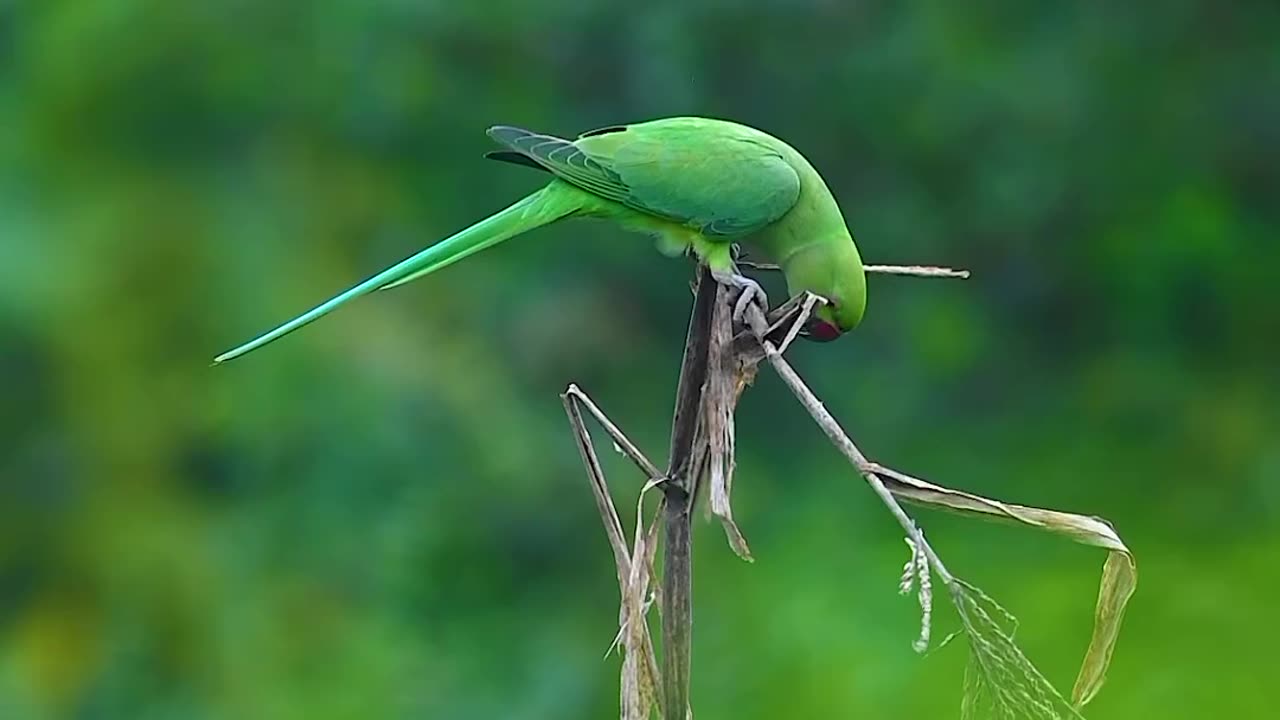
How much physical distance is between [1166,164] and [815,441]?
48 cm

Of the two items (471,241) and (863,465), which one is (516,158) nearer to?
(471,241)

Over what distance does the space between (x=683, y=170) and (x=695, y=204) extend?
17 mm

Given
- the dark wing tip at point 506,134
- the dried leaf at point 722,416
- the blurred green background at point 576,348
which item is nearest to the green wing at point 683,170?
the dark wing tip at point 506,134

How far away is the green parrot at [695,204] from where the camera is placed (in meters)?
0.55

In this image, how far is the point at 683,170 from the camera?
0.58 meters

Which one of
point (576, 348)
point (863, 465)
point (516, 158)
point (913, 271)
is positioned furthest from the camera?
point (576, 348)

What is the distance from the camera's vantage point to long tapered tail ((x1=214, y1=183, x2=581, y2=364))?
53 centimetres

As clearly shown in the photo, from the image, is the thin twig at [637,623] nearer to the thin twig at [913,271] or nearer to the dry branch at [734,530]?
the dry branch at [734,530]

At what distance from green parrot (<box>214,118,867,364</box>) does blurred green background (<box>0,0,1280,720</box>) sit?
70 cm

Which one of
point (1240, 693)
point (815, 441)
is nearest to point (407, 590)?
point (815, 441)

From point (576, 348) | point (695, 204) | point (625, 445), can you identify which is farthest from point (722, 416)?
point (576, 348)

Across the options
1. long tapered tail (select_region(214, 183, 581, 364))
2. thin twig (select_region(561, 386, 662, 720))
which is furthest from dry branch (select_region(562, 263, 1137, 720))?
long tapered tail (select_region(214, 183, 581, 364))

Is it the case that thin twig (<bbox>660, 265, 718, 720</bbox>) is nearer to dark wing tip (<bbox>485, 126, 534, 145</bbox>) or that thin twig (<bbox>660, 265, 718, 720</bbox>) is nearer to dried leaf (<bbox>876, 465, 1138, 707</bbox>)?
dried leaf (<bbox>876, 465, 1138, 707</bbox>)

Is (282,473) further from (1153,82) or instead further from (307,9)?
(1153,82)
